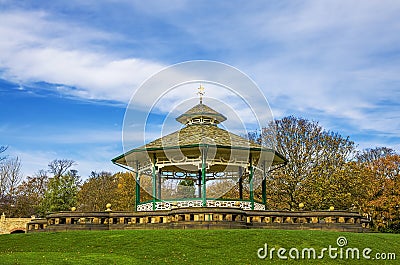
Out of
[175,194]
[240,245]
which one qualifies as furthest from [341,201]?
[240,245]

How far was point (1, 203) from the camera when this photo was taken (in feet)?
208

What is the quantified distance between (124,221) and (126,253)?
6.47 metres

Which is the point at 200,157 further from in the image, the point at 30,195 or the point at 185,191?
the point at 30,195

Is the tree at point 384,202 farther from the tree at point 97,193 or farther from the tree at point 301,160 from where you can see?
the tree at point 97,193

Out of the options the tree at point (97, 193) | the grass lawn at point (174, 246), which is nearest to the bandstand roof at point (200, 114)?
the grass lawn at point (174, 246)

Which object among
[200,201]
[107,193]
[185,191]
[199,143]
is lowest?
[200,201]

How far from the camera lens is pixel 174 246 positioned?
55.6 feet

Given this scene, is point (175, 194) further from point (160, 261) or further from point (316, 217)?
point (160, 261)

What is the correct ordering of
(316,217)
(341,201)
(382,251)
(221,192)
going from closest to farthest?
(382,251)
(316,217)
(341,201)
(221,192)

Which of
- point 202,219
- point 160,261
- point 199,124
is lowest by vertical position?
point 160,261

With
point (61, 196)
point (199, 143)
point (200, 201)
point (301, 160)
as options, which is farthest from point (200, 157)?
point (61, 196)

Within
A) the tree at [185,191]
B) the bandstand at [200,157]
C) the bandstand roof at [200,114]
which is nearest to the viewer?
the bandstand at [200,157]

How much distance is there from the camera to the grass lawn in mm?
15352

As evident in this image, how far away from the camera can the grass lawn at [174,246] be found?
1535 centimetres
